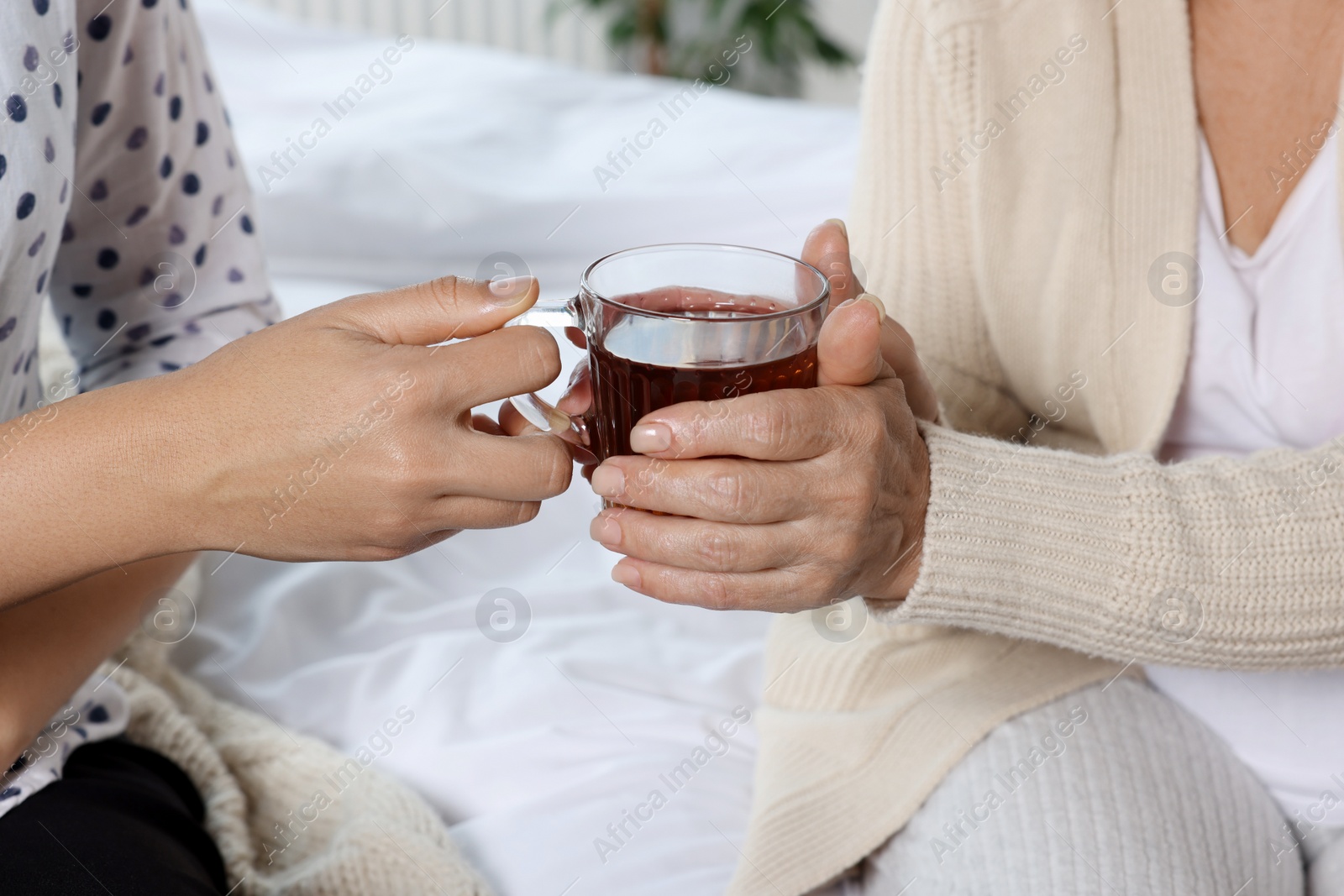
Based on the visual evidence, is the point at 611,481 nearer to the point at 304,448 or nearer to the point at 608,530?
the point at 608,530

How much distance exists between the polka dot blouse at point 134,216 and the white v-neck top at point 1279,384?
804 mm

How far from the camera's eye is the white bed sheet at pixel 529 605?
2.89ft

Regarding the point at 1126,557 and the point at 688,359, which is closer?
the point at 688,359

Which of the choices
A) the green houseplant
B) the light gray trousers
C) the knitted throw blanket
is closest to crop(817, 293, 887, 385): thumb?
the light gray trousers

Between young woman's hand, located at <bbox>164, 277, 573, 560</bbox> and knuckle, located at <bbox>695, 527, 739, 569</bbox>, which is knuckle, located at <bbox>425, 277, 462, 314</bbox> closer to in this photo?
young woman's hand, located at <bbox>164, 277, 573, 560</bbox>

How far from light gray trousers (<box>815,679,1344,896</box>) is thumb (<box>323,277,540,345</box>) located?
0.49m

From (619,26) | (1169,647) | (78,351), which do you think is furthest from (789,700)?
(619,26)

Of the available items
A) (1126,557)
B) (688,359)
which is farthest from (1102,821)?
A: (688,359)

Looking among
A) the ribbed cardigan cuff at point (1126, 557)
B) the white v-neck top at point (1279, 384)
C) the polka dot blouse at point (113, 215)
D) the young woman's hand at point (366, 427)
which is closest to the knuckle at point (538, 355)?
the young woman's hand at point (366, 427)

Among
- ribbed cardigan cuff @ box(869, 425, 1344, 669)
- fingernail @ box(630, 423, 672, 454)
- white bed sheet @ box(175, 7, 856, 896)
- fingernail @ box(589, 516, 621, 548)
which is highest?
fingernail @ box(630, 423, 672, 454)

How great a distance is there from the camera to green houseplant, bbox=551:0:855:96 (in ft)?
10.3

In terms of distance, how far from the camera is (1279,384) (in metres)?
0.87

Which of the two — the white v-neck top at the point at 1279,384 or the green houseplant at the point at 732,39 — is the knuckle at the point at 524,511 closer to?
the white v-neck top at the point at 1279,384

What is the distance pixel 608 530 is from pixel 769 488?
0.09 m
